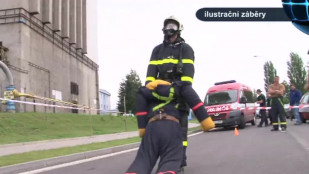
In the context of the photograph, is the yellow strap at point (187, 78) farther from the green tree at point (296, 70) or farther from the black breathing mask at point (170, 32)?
the green tree at point (296, 70)

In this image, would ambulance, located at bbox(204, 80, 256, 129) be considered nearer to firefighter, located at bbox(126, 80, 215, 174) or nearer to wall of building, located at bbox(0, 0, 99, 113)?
wall of building, located at bbox(0, 0, 99, 113)

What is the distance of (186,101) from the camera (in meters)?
3.88

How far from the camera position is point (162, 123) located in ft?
12.2

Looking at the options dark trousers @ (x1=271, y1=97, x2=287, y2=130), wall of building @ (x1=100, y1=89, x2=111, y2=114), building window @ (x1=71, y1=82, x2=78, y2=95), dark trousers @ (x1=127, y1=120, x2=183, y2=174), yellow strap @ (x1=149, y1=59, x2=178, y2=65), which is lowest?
dark trousers @ (x1=127, y1=120, x2=183, y2=174)

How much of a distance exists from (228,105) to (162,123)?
14.0 metres

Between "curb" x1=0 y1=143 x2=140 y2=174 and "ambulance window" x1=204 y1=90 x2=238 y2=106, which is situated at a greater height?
"ambulance window" x1=204 y1=90 x2=238 y2=106

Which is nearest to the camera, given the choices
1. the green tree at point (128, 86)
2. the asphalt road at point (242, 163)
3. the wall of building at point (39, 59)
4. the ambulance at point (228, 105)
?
the asphalt road at point (242, 163)

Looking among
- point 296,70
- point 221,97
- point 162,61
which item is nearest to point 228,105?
point 221,97

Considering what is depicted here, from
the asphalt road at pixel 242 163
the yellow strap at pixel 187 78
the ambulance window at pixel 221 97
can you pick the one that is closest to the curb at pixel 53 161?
the asphalt road at pixel 242 163

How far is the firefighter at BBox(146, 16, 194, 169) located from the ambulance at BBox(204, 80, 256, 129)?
13.1 m

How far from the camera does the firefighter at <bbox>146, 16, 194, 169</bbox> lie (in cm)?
413

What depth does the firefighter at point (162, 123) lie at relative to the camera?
3588 mm

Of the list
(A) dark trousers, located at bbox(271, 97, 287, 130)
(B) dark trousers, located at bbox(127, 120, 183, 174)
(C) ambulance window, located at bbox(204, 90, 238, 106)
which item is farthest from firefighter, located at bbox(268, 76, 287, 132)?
(B) dark trousers, located at bbox(127, 120, 183, 174)

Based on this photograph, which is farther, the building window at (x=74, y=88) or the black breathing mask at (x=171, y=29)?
the building window at (x=74, y=88)
